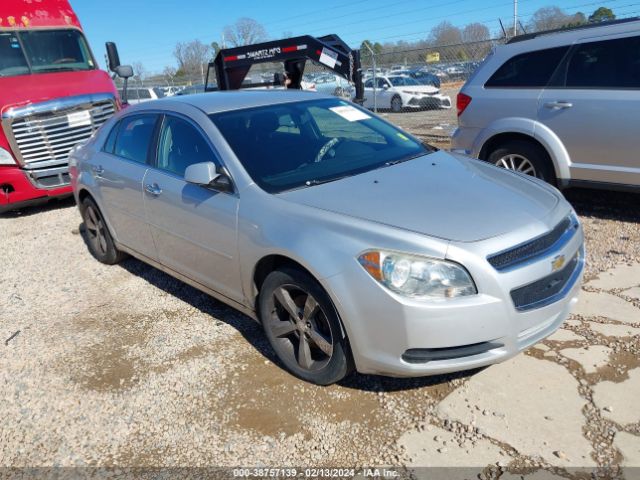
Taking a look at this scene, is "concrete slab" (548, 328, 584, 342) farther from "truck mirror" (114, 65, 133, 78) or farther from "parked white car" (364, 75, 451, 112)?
"parked white car" (364, 75, 451, 112)

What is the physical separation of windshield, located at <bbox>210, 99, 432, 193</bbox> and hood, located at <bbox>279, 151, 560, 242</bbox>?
178 millimetres

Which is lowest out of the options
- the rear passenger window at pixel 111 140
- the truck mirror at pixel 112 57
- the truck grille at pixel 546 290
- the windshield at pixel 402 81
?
the windshield at pixel 402 81

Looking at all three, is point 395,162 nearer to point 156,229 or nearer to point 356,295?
point 356,295

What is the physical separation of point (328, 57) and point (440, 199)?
7.33m

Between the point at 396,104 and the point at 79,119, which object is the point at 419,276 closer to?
the point at 79,119

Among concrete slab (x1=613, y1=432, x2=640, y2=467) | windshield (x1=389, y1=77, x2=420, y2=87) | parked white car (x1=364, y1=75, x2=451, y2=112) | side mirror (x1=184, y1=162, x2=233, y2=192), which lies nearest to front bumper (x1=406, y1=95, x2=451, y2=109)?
parked white car (x1=364, y1=75, x2=451, y2=112)

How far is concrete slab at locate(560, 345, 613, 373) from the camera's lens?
3.12 metres

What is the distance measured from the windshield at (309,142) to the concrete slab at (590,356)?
1.66 metres

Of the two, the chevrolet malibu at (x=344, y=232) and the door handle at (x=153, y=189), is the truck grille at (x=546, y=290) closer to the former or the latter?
the chevrolet malibu at (x=344, y=232)

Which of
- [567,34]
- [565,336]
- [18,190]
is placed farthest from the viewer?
[18,190]

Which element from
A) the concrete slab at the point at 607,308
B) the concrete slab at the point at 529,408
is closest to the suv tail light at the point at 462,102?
the concrete slab at the point at 607,308

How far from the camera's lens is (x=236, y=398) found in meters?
3.11

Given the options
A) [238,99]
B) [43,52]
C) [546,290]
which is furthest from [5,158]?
[546,290]

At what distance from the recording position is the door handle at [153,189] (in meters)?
3.95
